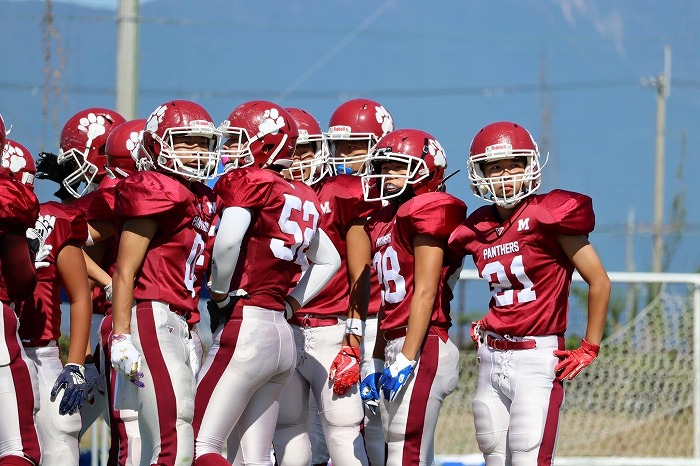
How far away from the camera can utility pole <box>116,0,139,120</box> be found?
9.06 m

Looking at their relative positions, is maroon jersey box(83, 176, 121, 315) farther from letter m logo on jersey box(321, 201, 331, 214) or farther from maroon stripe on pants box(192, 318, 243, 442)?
letter m logo on jersey box(321, 201, 331, 214)

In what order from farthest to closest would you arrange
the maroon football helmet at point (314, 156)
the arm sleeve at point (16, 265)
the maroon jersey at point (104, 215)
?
the maroon football helmet at point (314, 156) < the maroon jersey at point (104, 215) < the arm sleeve at point (16, 265)

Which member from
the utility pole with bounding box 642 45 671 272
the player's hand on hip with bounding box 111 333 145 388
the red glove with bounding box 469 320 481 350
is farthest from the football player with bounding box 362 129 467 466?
the utility pole with bounding box 642 45 671 272

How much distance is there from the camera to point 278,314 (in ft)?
16.8

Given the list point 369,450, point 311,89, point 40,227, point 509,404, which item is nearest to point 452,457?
point 369,450

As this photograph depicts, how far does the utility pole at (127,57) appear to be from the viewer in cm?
906

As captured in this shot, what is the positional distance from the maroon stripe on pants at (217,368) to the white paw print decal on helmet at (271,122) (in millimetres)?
904

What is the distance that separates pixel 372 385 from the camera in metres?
5.69

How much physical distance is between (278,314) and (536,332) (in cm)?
116

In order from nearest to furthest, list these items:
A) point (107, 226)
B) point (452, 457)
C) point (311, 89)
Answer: point (107, 226) → point (452, 457) → point (311, 89)

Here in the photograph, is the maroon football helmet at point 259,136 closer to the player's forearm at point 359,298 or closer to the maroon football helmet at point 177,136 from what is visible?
the maroon football helmet at point 177,136

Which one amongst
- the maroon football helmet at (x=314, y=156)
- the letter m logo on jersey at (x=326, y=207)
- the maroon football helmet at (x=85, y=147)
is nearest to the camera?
the letter m logo on jersey at (x=326, y=207)

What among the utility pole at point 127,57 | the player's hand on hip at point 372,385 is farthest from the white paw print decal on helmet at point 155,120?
the utility pole at point 127,57

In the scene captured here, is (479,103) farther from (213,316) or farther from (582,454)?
(213,316)
